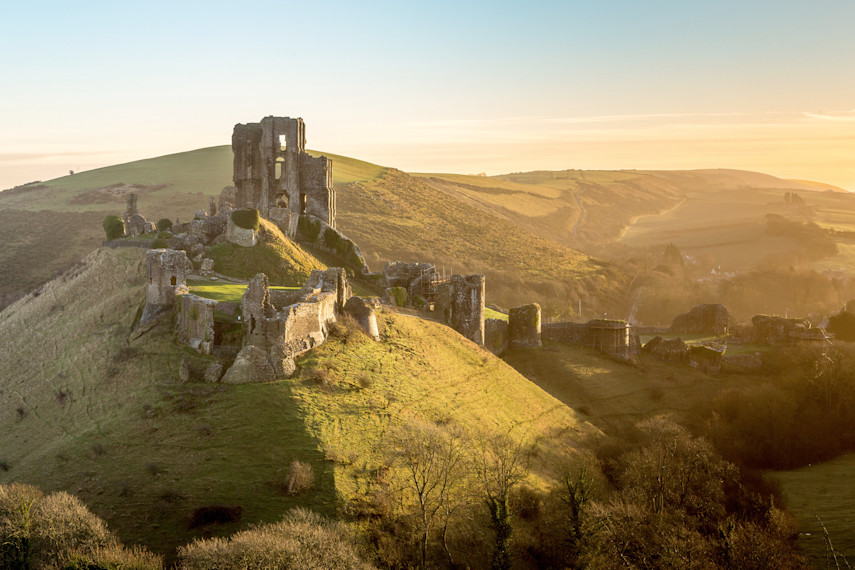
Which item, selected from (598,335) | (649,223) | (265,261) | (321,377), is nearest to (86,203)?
(265,261)

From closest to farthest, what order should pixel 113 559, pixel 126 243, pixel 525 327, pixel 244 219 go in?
pixel 113 559 → pixel 126 243 → pixel 244 219 → pixel 525 327

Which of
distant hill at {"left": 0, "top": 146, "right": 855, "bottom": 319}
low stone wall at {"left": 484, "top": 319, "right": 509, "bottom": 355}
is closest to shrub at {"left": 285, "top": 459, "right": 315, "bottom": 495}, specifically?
low stone wall at {"left": 484, "top": 319, "right": 509, "bottom": 355}

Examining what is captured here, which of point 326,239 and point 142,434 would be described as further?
point 326,239

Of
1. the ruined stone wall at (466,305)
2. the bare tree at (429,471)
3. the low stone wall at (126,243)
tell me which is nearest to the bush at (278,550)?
the bare tree at (429,471)

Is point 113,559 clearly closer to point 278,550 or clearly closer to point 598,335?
point 278,550

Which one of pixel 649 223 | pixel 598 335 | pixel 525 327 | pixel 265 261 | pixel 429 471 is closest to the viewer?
pixel 429 471

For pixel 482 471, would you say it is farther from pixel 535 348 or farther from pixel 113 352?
pixel 535 348

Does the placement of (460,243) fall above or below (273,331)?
below
